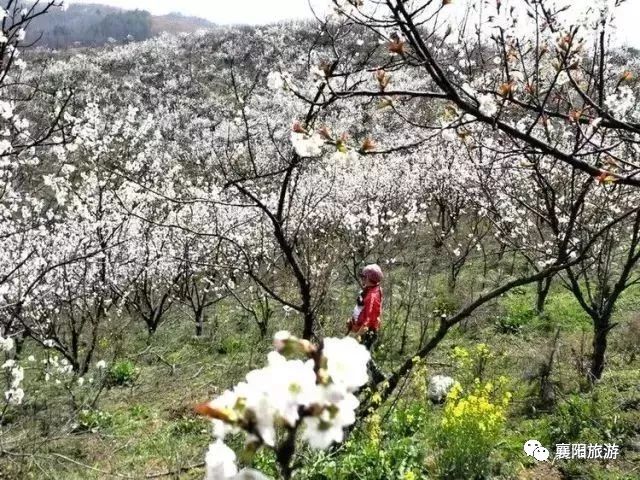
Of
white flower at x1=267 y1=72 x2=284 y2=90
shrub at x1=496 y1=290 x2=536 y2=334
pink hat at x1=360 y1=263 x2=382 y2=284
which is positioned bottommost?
shrub at x1=496 y1=290 x2=536 y2=334

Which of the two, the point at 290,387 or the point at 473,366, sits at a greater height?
the point at 290,387

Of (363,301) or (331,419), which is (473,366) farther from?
(331,419)

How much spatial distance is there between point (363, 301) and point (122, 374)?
4685 mm

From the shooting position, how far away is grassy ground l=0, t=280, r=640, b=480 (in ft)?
15.5

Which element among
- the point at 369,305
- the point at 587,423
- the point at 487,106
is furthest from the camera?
the point at 369,305

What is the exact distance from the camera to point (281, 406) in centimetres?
110

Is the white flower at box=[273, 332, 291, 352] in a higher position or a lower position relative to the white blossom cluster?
higher

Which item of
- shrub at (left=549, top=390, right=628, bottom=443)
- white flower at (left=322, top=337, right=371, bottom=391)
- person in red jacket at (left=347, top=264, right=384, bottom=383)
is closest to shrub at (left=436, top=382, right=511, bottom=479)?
shrub at (left=549, top=390, right=628, bottom=443)

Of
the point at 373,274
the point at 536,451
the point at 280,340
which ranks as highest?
the point at 280,340

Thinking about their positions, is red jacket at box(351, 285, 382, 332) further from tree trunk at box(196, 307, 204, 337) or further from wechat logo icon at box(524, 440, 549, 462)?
tree trunk at box(196, 307, 204, 337)

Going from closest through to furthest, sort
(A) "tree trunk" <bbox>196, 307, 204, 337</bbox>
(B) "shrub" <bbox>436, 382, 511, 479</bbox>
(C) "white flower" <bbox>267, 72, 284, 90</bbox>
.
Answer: (C) "white flower" <bbox>267, 72, 284, 90</bbox> → (B) "shrub" <bbox>436, 382, 511, 479</bbox> → (A) "tree trunk" <bbox>196, 307, 204, 337</bbox>

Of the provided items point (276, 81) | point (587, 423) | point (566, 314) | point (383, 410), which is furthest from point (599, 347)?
point (276, 81)

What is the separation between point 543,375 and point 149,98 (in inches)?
1596

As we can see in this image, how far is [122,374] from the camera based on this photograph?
350 inches
